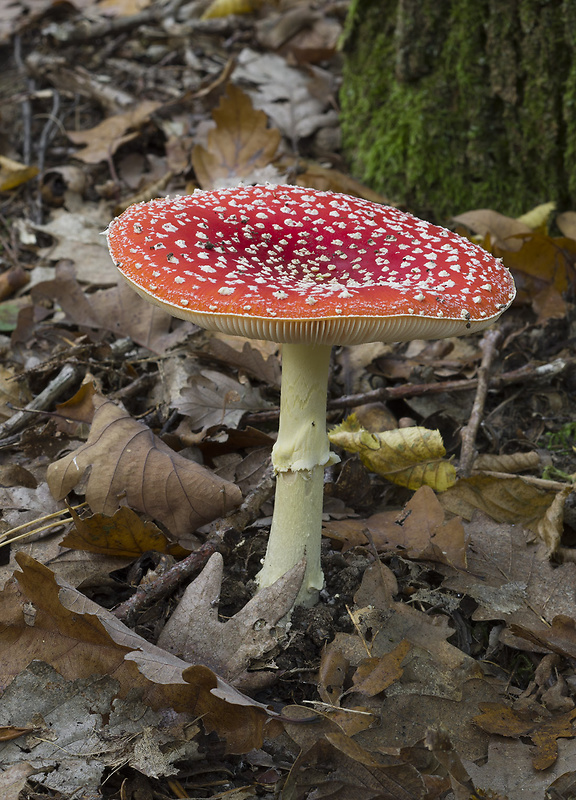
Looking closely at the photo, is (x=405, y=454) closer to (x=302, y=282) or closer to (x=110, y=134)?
(x=302, y=282)

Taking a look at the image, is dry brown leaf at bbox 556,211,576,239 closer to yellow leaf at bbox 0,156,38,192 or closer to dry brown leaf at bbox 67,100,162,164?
dry brown leaf at bbox 67,100,162,164

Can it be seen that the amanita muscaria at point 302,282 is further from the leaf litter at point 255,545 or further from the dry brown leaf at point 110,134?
the dry brown leaf at point 110,134

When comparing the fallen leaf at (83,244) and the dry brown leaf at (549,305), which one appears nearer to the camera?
the dry brown leaf at (549,305)

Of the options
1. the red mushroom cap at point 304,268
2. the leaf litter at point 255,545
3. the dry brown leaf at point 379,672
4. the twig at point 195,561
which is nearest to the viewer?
the red mushroom cap at point 304,268

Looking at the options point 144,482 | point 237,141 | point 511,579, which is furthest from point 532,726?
point 237,141

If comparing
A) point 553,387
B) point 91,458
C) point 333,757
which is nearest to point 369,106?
point 553,387

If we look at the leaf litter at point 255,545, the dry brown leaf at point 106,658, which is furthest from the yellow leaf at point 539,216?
the dry brown leaf at point 106,658

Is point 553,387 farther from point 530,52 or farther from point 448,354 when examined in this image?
point 530,52
